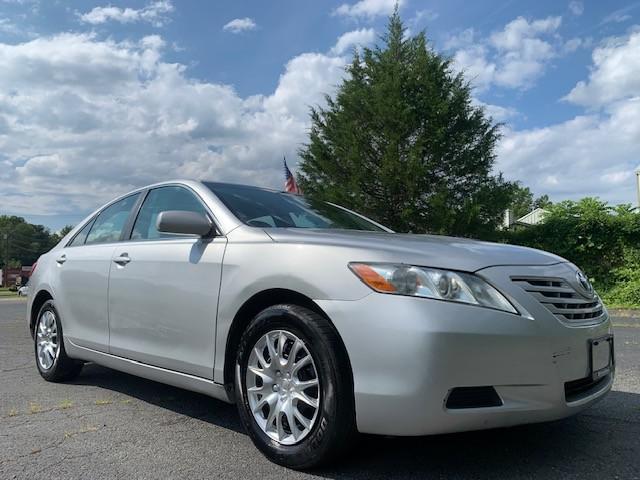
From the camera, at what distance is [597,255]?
14055mm

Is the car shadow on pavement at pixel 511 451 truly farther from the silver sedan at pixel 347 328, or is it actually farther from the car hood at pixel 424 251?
the car hood at pixel 424 251

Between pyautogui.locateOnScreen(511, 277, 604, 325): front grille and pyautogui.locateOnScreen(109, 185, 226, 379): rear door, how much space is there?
169 centimetres

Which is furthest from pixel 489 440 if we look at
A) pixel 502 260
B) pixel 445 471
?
pixel 502 260

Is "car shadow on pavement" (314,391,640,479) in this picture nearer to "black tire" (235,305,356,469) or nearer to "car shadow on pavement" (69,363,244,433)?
"black tire" (235,305,356,469)

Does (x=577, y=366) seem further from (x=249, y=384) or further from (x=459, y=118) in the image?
(x=459, y=118)

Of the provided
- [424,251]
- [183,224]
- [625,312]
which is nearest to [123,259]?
[183,224]

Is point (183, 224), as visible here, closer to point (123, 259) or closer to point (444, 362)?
point (123, 259)

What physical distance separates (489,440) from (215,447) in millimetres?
1533

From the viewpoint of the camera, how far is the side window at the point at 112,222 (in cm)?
452

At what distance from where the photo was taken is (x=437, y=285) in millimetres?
2547

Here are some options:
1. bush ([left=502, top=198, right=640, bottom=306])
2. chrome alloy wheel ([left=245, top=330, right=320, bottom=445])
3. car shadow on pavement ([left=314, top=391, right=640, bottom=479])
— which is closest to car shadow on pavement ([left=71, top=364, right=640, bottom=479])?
car shadow on pavement ([left=314, top=391, right=640, bottom=479])

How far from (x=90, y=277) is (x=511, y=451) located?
127 inches

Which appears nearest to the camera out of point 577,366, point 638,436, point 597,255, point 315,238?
point 577,366

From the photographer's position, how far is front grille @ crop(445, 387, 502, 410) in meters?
2.46
